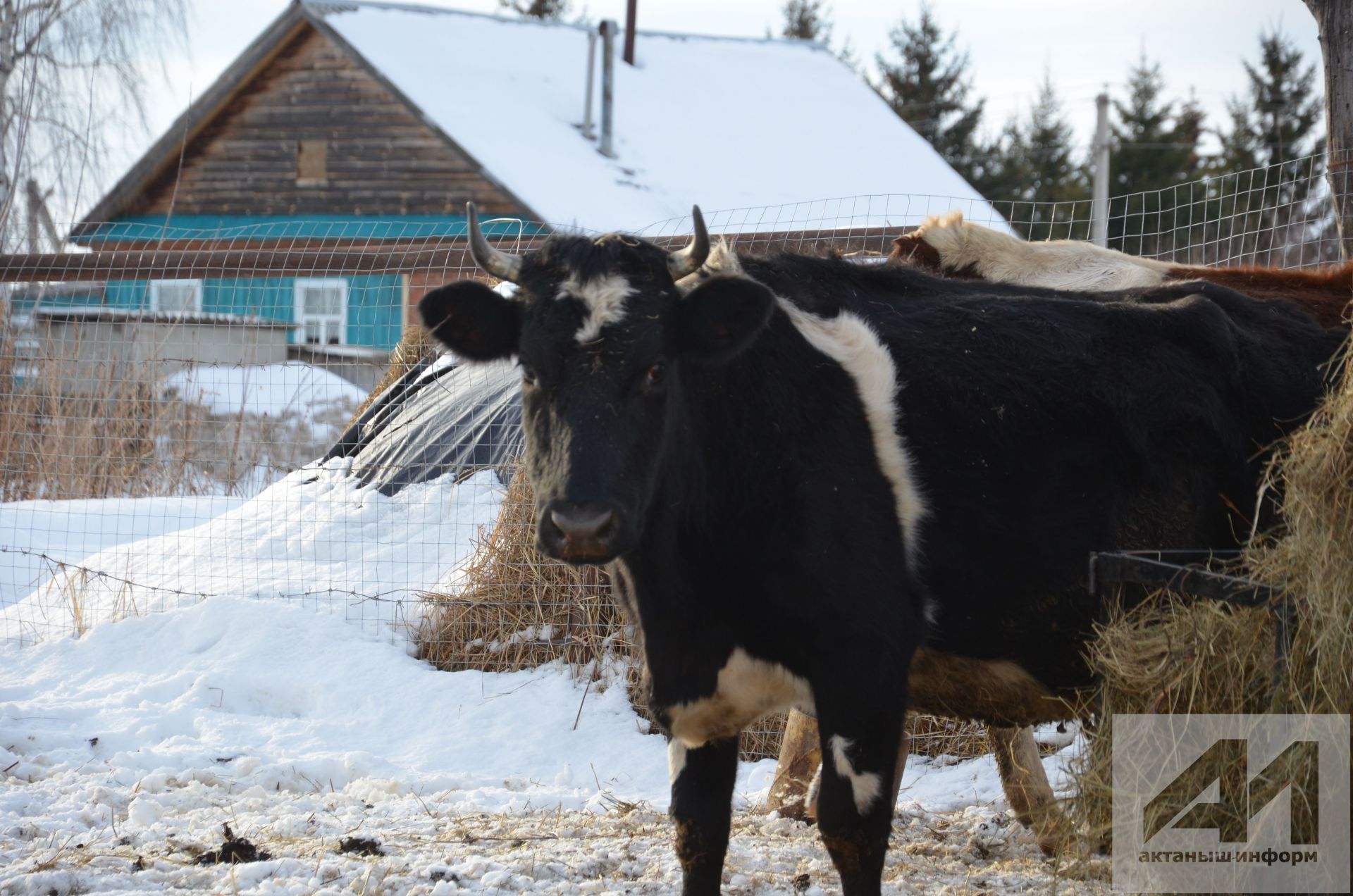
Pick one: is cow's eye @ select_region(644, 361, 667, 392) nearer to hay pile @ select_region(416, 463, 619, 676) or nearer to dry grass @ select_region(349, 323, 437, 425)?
hay pile @ select_region(416, 463, 619, 676)

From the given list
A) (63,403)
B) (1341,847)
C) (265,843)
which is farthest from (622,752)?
(63,403)

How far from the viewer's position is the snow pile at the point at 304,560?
7.44m

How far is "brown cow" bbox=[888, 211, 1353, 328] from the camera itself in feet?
17.9

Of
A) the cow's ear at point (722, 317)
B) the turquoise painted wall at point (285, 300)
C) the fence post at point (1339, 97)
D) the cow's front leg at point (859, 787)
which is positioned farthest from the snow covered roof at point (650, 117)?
the cow's front leg at point (859, 787)

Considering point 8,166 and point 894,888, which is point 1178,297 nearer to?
point 894,888

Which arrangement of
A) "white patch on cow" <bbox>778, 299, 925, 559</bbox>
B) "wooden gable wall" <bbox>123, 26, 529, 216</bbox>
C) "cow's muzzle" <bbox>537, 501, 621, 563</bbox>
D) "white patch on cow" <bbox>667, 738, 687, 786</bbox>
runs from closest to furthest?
"cow's muzzle" <bbox>537, 501, 621, 563</bbox>
"white patch on cow" <bbox>778, 299, 925, 559</bbox>
"white patch on cow" <bbox>667, 738, 687, 786</bbox>
"wooden gable wall" <bbox>123, 26, 529, 216</bbox>

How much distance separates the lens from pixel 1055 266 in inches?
238

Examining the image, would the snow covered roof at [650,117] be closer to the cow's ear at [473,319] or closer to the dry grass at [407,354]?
the dry grass at [407,354]

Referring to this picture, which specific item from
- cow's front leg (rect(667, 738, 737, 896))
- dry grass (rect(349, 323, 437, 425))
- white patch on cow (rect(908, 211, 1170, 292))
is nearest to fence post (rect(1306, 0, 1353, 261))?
white patch on cow (rect(908, 211, 1170, 292))

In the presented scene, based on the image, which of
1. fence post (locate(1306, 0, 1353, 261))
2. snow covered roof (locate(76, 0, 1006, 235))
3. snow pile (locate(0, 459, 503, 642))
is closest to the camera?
fence post (locate(1306, 0, 1353, 261))

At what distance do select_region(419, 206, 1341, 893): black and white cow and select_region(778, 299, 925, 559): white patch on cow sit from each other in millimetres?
10

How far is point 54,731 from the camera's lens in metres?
5.78

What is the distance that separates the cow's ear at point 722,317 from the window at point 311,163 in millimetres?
22261

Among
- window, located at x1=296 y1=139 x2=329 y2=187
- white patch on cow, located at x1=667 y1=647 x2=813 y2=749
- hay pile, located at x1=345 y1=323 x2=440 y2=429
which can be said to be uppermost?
window, located at x1=296 y1=139 x2=329 y2=187
